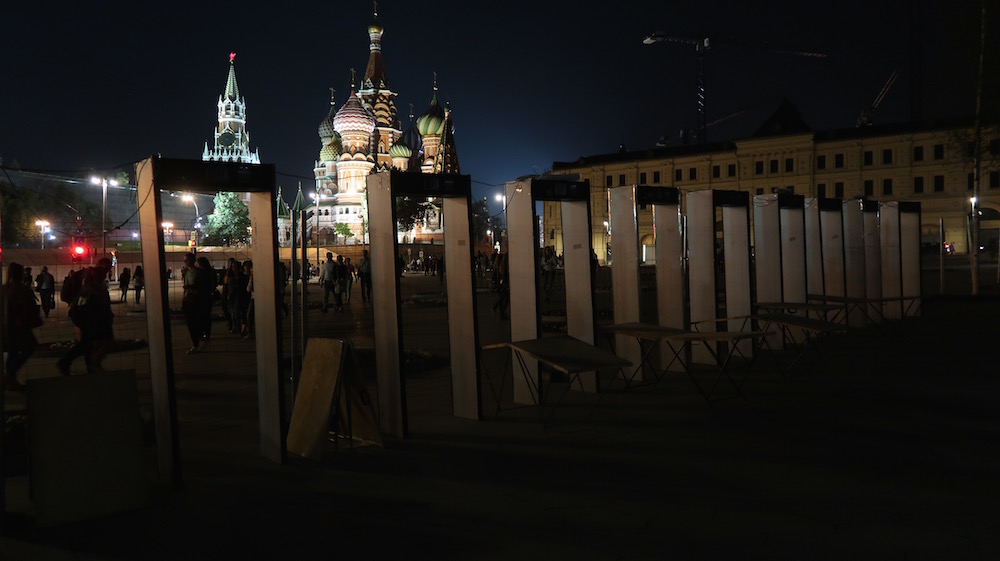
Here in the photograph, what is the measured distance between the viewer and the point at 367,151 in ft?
373

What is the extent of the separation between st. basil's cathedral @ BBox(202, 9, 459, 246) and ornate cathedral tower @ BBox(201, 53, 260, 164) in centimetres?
2798

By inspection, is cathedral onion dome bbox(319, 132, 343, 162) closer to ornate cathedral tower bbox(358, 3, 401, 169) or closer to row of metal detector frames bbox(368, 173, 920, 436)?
ornate cathedral tower bbox(358, 3, 401, 169)

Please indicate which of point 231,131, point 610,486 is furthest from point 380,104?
point 610,486

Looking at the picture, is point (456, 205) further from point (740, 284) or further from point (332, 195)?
point (332, 195)

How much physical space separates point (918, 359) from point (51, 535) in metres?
11.6

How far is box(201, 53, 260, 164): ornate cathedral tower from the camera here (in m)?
150

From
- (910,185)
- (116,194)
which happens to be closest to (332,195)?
(116,194)

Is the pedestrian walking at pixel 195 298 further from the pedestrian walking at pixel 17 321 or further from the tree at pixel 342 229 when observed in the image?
the tree at pixel 342 229

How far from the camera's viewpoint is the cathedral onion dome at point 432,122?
118250 millimetres

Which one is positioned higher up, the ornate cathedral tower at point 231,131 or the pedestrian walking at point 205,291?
the ornate cathedral tower at point 231,131

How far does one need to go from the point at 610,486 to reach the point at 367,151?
111861mm

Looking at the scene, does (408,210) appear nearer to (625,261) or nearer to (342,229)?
(342,229)

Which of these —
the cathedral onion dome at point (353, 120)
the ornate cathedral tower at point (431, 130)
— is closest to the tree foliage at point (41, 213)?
the cathedral onion dome at point (353, 120)

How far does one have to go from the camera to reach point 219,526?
16.8 ft
